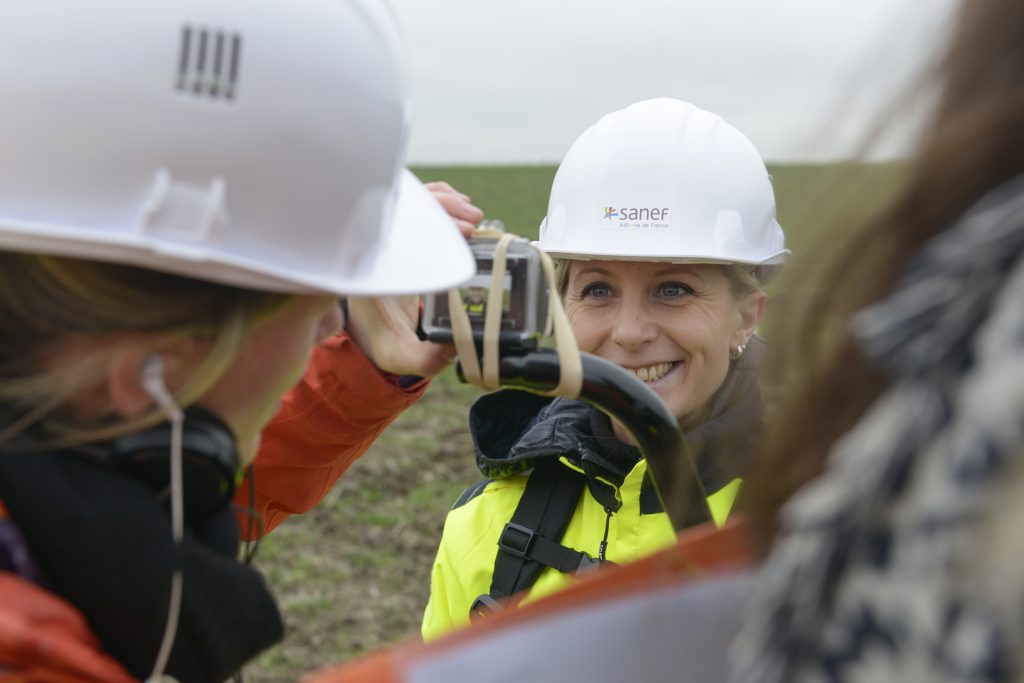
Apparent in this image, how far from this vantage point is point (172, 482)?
4.64 feet

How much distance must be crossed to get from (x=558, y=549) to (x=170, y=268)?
5.37ft

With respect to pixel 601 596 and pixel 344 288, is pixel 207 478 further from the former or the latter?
pixel 601 596

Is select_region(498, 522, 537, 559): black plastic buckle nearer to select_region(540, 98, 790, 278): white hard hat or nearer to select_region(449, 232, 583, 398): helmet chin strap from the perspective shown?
select_region(540, 98, 790, 278): white hard hat

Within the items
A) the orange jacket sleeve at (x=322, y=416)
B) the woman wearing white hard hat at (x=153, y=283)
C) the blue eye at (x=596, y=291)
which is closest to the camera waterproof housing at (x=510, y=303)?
the woman wearing white hard hat at (x=153, y=283)

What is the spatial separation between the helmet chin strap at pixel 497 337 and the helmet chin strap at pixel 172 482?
53cm

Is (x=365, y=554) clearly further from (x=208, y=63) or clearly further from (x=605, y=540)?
(x=208, y=63)

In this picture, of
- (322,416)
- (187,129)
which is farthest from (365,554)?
(187,129)

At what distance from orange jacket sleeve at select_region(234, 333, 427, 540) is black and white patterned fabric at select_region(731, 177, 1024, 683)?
188 cm

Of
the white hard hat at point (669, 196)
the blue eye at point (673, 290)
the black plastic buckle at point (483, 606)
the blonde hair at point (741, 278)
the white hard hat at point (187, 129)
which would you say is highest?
the white hard hat at point (187, 129)

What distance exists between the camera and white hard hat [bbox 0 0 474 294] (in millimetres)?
1378

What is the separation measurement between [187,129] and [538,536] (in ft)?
5.73

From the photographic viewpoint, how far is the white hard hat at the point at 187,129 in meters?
1.38

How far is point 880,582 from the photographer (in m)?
0.68

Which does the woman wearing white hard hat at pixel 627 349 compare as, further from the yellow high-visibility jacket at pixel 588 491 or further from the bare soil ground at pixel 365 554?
the bare soil ground at pixel 365 554
